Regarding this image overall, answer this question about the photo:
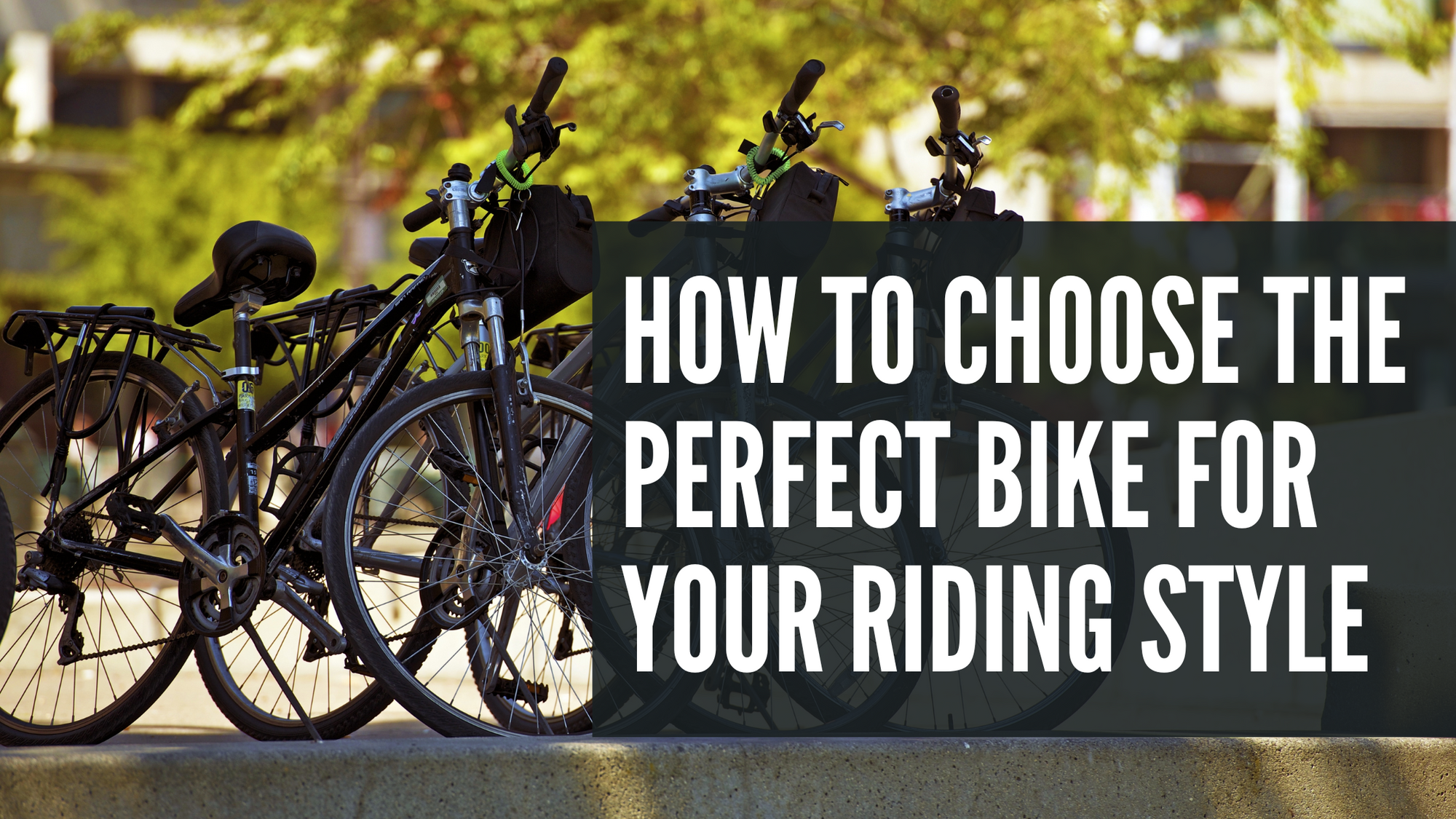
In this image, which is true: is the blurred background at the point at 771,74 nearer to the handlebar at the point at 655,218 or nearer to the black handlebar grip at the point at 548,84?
the handlebar at the point at 655,218

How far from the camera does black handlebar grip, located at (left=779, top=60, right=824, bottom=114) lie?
9.95ft

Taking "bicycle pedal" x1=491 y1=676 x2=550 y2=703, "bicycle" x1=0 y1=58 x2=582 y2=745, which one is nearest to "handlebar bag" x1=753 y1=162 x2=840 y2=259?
"bicycle" x1=0 y1=58 x2=582 y2=745

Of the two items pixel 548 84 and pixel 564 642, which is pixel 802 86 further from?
pixel 564 642

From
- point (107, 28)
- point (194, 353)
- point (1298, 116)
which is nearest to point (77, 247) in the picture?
point (107, 28)

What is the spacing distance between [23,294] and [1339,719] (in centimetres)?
2179

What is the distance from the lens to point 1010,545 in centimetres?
370

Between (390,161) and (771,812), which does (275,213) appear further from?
(771,812)

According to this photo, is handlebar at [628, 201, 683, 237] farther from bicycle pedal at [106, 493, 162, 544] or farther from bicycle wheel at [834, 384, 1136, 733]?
bicycle pedal at [106, 493, 162, 544]

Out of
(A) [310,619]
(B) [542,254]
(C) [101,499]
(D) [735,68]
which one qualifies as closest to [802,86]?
(B) [542,254]

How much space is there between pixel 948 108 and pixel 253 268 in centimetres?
165

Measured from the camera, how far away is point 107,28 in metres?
10.5

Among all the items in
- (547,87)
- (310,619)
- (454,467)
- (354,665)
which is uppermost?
(547,87)

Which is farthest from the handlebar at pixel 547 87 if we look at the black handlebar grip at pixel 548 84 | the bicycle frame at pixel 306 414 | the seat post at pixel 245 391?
the seat post at pixel 245 391

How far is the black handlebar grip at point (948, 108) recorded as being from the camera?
134 inches
